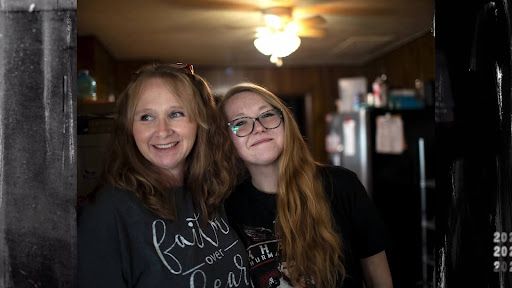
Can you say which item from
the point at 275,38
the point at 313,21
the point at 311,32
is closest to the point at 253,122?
the point at 275,38

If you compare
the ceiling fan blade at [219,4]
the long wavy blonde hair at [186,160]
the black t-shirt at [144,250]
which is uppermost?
the ceiling fan blade at [219,4]

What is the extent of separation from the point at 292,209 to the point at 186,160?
15.2 inches

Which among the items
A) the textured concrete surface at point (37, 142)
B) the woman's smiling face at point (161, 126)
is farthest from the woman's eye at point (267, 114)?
the textured concrete surface at point (37, 142)

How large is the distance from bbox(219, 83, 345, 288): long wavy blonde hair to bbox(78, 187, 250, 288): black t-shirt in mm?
218

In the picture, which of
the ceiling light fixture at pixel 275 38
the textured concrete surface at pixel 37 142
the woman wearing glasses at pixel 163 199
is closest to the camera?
the textured concrete surface at pixel 37 142

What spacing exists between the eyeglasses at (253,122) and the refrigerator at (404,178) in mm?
2275

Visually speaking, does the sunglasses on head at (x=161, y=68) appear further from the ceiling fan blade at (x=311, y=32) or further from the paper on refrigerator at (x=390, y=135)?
the paper on refrigerator at (x=390, y=135)

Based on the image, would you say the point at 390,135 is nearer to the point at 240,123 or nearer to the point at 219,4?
the point at 219,4

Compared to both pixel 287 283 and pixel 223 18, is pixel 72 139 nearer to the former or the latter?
pixel 287 283

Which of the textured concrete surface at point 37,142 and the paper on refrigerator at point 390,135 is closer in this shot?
the textured concrete surface at point 37,142

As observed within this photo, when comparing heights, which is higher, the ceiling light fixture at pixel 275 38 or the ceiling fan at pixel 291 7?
the ceiling fan at pixel 291 7

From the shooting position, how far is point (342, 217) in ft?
5.51

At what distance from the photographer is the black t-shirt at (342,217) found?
1599mm

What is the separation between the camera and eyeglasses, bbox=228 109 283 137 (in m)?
1.67
